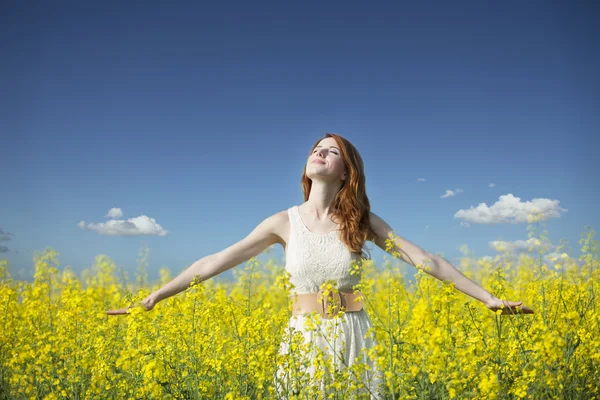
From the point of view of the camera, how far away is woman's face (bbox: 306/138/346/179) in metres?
3.60

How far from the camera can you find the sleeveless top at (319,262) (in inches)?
130

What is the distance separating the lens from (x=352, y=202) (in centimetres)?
367

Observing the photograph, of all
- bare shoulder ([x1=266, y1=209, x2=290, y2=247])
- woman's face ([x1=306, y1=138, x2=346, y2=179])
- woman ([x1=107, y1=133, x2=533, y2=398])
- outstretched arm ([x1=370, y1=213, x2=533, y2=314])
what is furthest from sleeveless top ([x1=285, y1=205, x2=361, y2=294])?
woman's face ([x1=306, y1=138, x2=346, y2=179])

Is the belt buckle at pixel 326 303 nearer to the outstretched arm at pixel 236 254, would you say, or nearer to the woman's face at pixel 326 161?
the outstretched arm at pixel 236 254

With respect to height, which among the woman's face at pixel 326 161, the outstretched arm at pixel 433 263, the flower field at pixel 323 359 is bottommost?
the flower field at pixel 323 359

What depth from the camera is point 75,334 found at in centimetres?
394

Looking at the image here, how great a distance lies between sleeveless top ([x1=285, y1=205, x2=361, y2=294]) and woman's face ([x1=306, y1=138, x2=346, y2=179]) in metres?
0.44

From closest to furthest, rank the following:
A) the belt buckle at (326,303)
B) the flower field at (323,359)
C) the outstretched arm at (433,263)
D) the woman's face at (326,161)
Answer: the flower field at (323,359), the belt buckle at (326,303), the outstretched arm at (433,263), the woman's face at (326,161)

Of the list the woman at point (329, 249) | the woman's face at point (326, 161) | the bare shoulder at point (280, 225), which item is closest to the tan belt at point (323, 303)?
the woman at point (329, 249)

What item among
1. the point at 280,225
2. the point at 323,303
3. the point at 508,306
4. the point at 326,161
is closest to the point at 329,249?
the point at 323,303

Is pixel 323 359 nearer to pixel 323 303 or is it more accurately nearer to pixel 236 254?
pixel 323 303

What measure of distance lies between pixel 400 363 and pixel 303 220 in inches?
56.0

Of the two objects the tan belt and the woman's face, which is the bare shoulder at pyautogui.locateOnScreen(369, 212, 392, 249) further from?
the tan belt

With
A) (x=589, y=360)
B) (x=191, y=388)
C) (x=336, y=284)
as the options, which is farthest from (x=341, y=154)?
(x=589, y=360)
